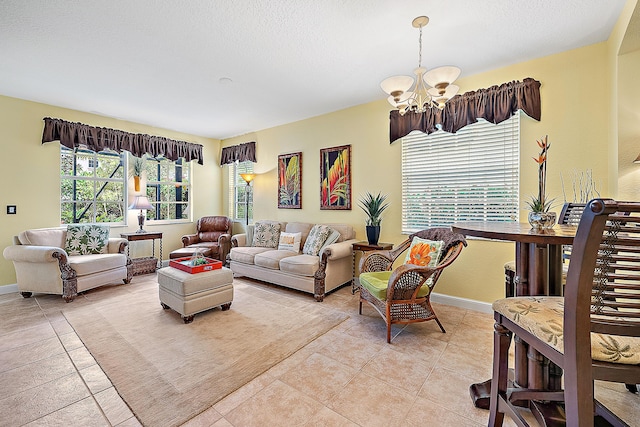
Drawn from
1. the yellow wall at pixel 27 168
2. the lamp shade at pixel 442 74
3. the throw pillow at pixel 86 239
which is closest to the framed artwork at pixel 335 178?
the lamp shade at pixel 442 74

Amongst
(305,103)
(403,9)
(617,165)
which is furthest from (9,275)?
(617,165)

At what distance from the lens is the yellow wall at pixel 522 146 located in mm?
2566

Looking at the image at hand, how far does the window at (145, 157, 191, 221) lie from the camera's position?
17.3 feet

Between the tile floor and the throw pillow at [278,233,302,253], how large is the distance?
5.69 ft

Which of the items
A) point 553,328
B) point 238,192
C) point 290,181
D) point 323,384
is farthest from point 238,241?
point 553,328

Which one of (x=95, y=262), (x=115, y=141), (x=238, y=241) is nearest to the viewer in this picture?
(x=95, y=262)

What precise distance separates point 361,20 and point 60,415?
335cm

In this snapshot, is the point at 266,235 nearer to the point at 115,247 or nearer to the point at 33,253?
the point at 115,247

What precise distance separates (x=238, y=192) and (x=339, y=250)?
11.0 ft

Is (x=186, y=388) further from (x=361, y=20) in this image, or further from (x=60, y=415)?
(x=361, y=20)

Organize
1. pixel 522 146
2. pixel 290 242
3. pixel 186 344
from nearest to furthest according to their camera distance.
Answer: pixel 186 344
pixel 522 146
pixel 290 242

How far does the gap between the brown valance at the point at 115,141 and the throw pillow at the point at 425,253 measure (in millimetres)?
4792

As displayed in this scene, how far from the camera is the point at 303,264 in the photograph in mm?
3490

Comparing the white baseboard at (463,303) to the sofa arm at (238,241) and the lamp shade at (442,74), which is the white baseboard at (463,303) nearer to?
the lamp shade at (442,74)
